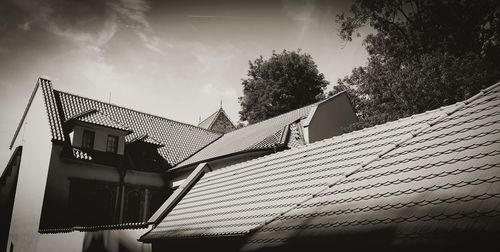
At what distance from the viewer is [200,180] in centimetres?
1085

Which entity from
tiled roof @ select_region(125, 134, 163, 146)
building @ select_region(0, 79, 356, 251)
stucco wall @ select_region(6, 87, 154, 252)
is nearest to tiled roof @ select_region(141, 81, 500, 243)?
building @ select_region(0, 79, 356, 251)

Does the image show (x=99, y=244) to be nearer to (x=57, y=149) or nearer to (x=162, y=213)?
(x=162, y=213)

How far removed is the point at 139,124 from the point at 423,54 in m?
20.5

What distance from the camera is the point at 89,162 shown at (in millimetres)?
18219

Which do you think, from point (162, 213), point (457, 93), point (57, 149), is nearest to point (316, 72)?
point (457, 93)

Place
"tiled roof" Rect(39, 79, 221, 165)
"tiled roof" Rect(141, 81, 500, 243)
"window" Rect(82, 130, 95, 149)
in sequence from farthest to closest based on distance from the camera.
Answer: "tiled roof" Rect(39, 79, 221, 165) < "window" Rect(82, 130, 95, 149) < "tiled roof" Rect(141, 81, 500, 243)

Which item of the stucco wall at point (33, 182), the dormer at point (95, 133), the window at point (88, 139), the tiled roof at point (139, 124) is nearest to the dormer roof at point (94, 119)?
the dormer at point (95, 133)

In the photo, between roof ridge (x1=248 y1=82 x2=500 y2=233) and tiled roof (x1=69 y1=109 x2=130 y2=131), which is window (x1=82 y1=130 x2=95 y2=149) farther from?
roof ridge (x1=248 y1=82 x2=500 y2=233)

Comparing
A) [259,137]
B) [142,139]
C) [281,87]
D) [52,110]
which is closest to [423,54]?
[259,137]

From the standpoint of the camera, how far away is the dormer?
18458 millimetres

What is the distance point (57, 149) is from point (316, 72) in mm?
27607

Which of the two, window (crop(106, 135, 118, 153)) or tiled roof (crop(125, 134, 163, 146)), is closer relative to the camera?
window (crop(106, 135, 118, 153))

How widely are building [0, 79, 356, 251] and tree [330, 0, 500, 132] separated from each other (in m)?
3.29

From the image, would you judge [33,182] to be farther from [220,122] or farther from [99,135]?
[220,122]
